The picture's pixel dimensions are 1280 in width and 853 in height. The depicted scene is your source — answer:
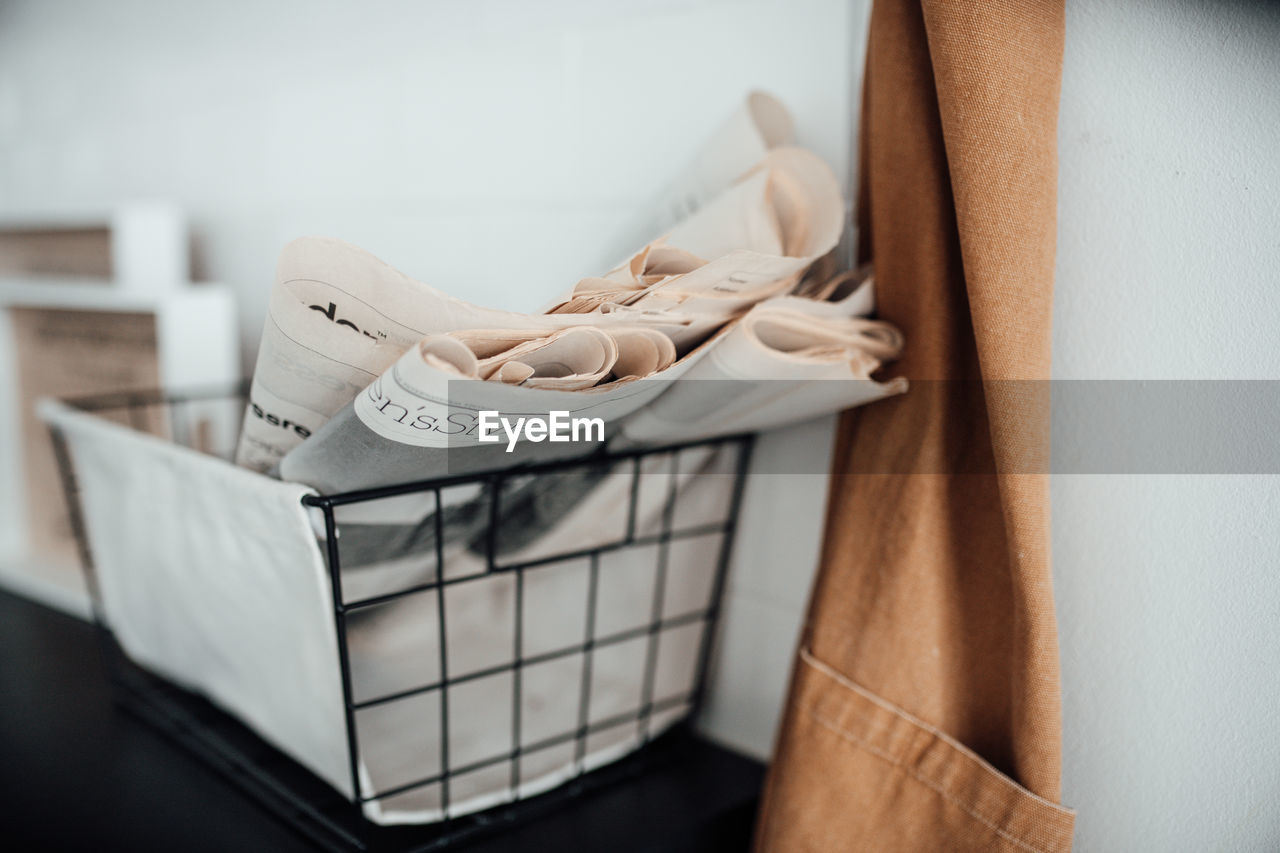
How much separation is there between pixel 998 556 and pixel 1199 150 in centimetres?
19

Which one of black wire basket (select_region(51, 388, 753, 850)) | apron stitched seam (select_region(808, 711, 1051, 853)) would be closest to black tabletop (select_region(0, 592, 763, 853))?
black wire basket (select_region(51, 388, 753, 850))

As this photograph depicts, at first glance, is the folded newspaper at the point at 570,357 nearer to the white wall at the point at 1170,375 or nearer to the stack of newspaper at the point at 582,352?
the stack of newspaper at the point at 582,352

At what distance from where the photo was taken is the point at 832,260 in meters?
0.42

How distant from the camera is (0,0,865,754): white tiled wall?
489 millimetres

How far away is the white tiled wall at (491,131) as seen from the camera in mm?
489

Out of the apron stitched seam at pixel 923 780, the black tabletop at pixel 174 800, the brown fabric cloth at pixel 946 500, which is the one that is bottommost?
the black tabletop at pixel 174 800

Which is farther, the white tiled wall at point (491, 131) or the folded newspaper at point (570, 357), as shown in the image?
the white tiled wall at point (491, 131)

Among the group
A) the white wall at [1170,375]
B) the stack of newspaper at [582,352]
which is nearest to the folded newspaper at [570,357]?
the stack of newspaper at [582,352]

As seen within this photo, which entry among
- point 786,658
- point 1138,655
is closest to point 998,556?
point 1138,655

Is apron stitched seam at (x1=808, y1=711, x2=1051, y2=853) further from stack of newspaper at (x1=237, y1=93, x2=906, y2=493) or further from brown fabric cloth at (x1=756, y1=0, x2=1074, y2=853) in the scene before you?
stack of newspaper at (x1=237, y1=93, x2=906, y2=493)

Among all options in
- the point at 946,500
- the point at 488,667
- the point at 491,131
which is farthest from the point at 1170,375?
the point at 491,131

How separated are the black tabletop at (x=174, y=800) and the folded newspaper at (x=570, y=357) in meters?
0.16

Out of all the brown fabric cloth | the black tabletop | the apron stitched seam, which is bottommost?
the black tabletop

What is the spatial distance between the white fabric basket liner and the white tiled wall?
53 mm
